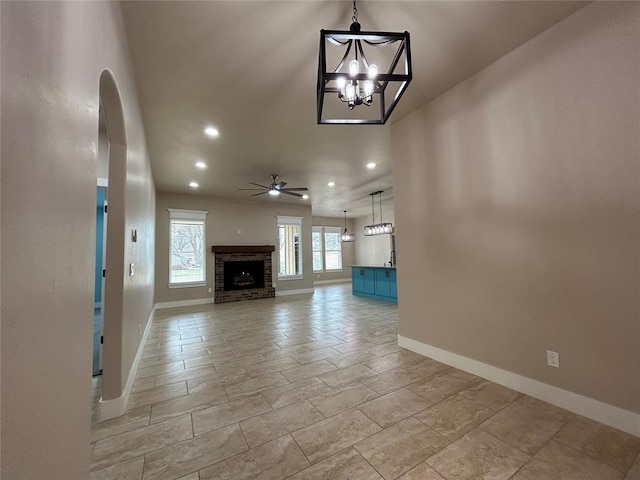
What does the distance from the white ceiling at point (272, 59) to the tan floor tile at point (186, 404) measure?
300 centimetres

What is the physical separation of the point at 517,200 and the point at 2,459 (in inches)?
125

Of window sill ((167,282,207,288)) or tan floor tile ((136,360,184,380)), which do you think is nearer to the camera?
tan floor tile ((136,360,184,380))

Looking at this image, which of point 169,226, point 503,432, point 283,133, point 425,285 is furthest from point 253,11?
point 169,226

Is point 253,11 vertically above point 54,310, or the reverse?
point 253,11

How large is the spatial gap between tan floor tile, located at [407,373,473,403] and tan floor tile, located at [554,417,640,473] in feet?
2.38

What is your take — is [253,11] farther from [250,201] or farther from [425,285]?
[250,201]

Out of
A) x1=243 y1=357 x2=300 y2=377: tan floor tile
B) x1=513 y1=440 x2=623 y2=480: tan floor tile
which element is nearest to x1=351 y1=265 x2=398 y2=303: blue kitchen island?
x1=243 y1=357 x2=300 y2=377: tan floor tile

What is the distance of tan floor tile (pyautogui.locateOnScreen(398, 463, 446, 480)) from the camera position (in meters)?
1.51

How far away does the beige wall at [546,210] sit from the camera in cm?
186

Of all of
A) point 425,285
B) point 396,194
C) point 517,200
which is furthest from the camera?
point 396,194

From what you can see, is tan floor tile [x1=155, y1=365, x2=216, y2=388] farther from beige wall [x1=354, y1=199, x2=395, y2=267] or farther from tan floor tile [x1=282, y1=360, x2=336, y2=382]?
beige wall [x1=354, y1=199, x2=395, y2=267]

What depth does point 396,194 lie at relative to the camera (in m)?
3.66

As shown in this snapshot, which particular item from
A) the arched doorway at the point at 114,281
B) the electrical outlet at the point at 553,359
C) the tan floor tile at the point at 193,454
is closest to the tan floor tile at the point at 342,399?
the tan floor tile at the point at 193,454

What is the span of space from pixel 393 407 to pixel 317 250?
933 centimetres
